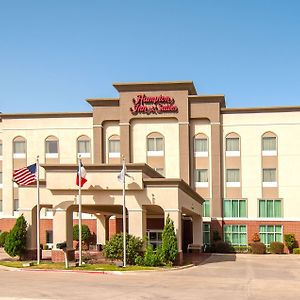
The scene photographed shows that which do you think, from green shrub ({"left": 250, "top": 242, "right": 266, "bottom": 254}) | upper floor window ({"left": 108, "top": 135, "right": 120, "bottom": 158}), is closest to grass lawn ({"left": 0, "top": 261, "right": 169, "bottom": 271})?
green shrub ({"left": 250, "top": 242, "right": 266, "bottom": 254})

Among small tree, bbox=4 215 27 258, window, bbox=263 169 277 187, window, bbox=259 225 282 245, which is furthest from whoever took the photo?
window, bbox=263 169 277 187

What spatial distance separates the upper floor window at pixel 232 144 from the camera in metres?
59.0

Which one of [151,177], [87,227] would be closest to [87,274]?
[151,177]

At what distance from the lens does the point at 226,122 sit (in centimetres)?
5931

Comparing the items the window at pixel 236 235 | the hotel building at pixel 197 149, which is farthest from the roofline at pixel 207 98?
the window at pixel 236 235

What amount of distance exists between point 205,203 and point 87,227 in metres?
12.5

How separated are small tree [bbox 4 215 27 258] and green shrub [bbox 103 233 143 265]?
22.7ft

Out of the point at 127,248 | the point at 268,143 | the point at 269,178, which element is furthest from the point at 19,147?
the point at 127,248

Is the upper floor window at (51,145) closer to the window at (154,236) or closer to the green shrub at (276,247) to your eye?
the window at (154,236)

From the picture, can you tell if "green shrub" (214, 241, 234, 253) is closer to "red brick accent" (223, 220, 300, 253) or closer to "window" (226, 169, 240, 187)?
"red brick accent" (223, 220, 300, 253)

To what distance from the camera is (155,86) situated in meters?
59.5

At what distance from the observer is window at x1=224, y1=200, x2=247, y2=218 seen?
5850 cm

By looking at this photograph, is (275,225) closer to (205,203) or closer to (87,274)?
(205,203)

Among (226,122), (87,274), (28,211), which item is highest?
(226,122)
